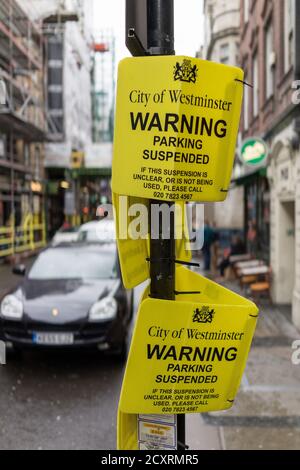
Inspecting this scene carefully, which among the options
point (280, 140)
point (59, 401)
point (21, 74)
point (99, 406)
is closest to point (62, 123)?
point (21, 74)

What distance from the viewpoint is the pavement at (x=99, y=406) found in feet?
14.3

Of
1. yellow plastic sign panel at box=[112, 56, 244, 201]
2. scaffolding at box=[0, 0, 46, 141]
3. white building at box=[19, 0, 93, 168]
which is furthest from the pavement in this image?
white building at box=[19, 0, 93, 168]

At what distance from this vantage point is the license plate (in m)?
5.91

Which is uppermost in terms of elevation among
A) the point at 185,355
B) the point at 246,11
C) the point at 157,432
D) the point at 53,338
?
the point at 246,11

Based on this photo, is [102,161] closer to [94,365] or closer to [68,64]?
[68,64]

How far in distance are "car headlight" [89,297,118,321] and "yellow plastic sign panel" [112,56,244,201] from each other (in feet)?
14.6

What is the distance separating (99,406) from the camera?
5.16 meters

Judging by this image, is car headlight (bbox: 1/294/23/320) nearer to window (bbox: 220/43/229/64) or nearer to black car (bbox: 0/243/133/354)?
black car (bbox: 0/243/133/354)

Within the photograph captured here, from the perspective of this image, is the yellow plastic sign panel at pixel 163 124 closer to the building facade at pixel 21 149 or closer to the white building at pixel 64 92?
the building facade at pixel 21 149

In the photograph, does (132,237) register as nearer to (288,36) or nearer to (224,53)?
(288,36)

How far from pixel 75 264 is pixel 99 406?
285 centimetres

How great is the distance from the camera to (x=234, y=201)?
20.5 m

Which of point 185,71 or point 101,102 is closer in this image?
point 185,71
